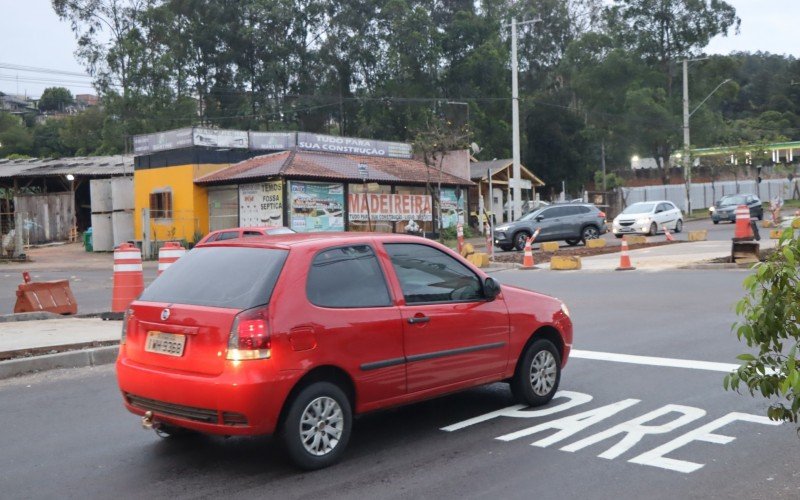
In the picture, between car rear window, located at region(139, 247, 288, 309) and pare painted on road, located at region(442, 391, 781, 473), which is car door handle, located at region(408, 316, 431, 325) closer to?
pare painted on road, located at region(442, 391, 781, 473)

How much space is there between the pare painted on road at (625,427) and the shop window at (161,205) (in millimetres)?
32732

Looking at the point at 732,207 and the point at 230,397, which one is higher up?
the point at 732,207

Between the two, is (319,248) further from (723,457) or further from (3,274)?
(3,274)

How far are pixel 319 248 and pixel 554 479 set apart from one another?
2.26 meters

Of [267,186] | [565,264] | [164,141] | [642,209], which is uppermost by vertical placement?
[164,141]

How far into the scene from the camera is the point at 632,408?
279 inches

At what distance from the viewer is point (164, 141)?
126 ft

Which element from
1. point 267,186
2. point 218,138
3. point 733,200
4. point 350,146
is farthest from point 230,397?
point 733,200

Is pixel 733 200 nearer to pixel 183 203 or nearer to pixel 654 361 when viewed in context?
pixel 183 203

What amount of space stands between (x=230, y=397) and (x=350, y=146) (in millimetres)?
37315

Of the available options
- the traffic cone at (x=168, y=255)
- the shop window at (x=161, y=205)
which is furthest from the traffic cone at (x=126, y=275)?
the shop window at (x=161, y=205)

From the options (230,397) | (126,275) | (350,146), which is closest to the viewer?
(230,397)

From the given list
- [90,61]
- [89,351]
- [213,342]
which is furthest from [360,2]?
[213,342]

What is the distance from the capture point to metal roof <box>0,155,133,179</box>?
47.9m
